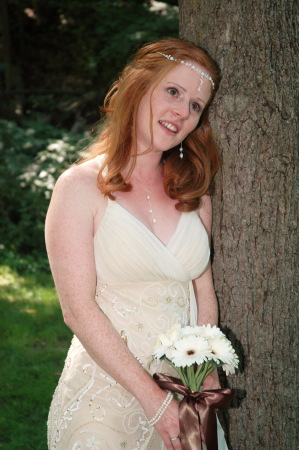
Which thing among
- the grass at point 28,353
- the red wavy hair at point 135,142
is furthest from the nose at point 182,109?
the grass at point 28,353

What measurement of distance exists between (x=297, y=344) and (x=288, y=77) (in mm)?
1279

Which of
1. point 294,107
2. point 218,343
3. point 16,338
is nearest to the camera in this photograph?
point 218,343

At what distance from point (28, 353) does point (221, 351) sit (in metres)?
3.43

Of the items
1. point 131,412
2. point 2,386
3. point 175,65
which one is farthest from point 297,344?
point 2,386

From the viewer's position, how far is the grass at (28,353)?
4414 millimetres

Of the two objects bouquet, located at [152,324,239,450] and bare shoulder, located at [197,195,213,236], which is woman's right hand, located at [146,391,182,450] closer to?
bouquet, located at [152,324,239,450]

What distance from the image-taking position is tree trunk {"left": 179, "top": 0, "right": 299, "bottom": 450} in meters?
2.89

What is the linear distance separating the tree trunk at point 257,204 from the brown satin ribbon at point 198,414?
1.79 feet

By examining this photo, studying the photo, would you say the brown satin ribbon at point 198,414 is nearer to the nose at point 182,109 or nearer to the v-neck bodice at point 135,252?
the v-neck bodice at point 135,252

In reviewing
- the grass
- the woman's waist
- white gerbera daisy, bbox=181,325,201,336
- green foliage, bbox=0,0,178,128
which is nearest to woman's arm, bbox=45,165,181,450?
the woman's waist

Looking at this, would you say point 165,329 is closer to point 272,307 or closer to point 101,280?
point 101,280

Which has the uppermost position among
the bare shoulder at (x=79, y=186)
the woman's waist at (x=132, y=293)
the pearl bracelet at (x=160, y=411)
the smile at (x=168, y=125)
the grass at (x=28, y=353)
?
the smile at (x=168, y=125)

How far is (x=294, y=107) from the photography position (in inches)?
116

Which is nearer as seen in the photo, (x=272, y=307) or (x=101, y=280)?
(x=101, y=280)
